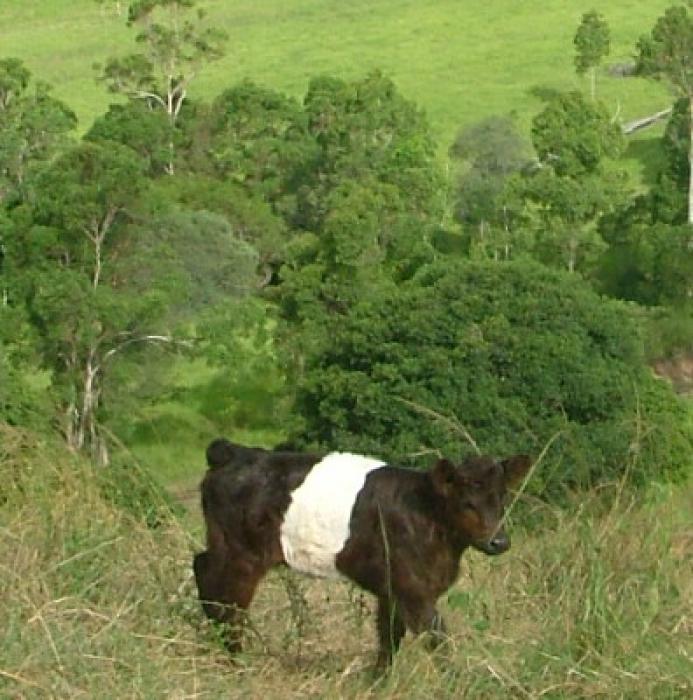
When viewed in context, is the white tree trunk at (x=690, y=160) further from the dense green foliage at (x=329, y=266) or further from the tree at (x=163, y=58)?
the tree at (x=163, y=58)

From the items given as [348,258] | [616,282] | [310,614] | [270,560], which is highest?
[270,560]

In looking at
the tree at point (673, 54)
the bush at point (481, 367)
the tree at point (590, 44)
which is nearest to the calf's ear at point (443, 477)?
the bush at point (481, 367)

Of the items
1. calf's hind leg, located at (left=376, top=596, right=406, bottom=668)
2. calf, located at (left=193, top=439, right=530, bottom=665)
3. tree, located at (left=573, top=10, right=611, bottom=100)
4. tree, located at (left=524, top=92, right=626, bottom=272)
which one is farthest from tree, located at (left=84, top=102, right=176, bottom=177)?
calf's hind leg, located at (left=376, top=596, right=406, bottom=668)

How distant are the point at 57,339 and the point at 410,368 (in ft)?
28.8

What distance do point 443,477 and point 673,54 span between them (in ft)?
139

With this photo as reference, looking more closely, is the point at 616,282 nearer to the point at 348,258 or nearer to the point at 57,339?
the point at 348,258

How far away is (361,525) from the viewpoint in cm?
546

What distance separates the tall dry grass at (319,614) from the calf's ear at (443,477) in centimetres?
44

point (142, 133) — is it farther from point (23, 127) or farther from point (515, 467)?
point (515, 467)

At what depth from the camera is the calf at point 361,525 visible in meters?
5.32

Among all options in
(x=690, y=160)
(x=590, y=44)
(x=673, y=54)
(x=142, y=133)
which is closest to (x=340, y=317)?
(x=673, y=54)

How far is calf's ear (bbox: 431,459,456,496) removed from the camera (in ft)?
17.4

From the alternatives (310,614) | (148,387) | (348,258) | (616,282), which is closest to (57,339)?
(148,387)

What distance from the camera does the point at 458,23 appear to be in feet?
218
